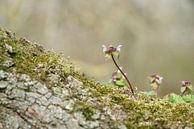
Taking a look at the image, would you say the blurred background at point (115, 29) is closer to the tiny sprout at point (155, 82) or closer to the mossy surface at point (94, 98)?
the tiny sprout at point (155, 82)

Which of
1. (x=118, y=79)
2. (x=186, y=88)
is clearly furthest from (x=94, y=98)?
(x=186, y=88)

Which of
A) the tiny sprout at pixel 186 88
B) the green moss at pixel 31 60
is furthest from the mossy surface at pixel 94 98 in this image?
the tiny sprout at pixel 186 88

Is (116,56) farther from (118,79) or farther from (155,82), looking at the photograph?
(155,82)

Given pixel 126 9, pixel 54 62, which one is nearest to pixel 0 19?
pixel 126 9

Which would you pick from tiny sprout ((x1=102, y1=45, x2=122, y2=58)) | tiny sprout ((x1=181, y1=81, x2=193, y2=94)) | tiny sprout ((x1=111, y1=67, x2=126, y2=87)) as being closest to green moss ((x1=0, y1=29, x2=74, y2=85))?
tiny sprout ((x1=102, y1=45, x2=122, y2=58))

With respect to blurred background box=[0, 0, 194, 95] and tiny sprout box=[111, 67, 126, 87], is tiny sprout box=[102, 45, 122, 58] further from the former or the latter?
blurred background box=[0, 0, 194, 95]
